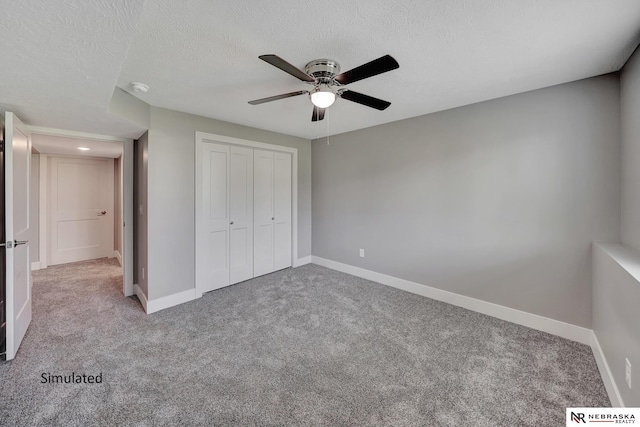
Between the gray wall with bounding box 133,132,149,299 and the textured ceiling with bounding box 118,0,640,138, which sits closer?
the textured ceiling with bounding box 118,0,640,138

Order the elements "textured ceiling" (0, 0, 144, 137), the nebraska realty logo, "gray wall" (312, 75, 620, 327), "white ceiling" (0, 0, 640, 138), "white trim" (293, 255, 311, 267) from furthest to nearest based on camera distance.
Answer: "white trim" (293, 255, 311, 267) → "gray wall" (312, 75, 620, 327) → the nebraska realty logo → "white ceiling" (0, 0, 640, 138) → "textured ceiling" (0, 0, 144, 137)

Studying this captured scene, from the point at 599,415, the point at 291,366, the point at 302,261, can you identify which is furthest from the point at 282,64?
the point at 302,261

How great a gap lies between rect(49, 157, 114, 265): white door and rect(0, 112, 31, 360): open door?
2.83 metres

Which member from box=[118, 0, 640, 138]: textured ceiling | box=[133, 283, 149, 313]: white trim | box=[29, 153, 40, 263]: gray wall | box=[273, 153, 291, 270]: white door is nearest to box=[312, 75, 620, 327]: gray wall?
box=[118, 0, 640, 138]: textured ceiling

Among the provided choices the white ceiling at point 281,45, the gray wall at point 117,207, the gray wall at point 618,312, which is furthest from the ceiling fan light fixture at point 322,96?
the gray wall at point 117,207

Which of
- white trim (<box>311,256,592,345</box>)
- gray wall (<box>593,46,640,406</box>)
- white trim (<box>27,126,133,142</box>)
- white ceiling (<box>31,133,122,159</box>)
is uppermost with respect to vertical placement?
white ceiling (<box>31,133,122,159</box>)

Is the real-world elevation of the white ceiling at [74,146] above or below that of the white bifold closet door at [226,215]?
above

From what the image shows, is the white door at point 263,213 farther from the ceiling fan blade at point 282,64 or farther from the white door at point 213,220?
the ceiling fan blade at point 282,64

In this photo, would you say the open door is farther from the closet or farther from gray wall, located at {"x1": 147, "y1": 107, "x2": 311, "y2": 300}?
the closet

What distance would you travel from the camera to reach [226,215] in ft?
11.8

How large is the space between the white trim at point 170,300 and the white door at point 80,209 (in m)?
3.34

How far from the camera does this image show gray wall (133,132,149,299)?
9.44 ft

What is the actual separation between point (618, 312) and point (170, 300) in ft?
12.7

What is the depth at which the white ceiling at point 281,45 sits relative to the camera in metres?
1.24
